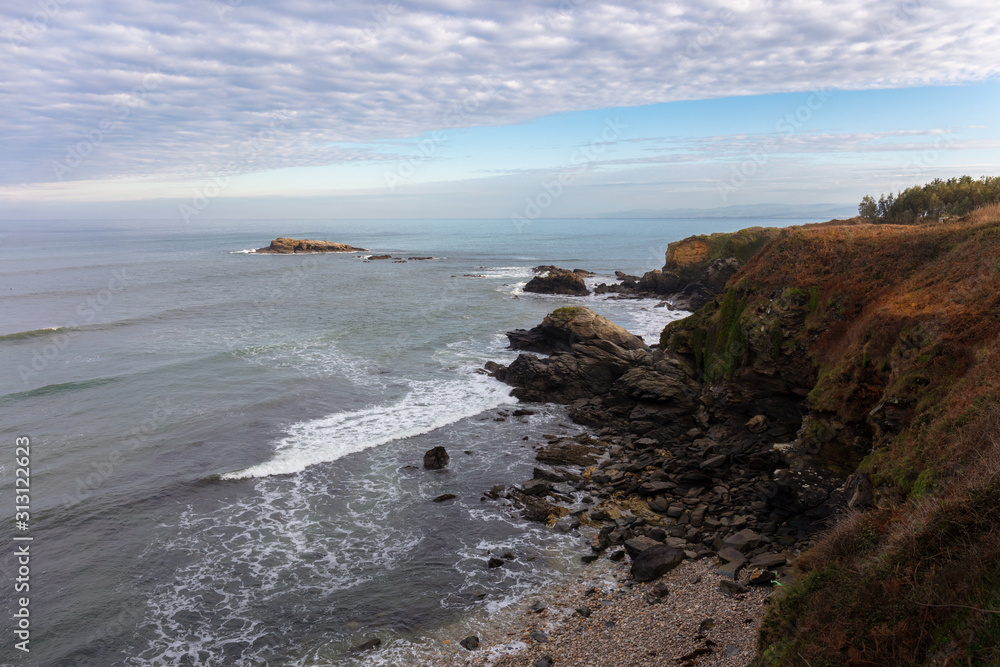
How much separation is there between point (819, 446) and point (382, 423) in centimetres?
1806

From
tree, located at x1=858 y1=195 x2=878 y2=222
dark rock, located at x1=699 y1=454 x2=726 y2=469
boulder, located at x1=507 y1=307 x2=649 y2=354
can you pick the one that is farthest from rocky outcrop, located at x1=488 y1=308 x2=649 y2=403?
tree, located at x1=858 y1=195 x2=878 y2=222

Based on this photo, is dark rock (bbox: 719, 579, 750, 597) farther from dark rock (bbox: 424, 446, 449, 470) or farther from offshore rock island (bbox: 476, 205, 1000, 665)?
dark rock (bbox: 424, 446, 449, 470)

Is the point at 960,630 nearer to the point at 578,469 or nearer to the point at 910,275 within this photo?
the point at 578,469

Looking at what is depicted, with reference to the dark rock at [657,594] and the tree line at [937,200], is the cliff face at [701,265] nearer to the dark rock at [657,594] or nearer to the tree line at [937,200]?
the tree line at [937,200]

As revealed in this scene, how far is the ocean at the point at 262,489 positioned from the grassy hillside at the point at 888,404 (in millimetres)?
7702

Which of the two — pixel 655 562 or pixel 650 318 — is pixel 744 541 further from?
pixel 650 318

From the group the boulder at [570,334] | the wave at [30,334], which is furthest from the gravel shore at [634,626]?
the wave at [30,334]

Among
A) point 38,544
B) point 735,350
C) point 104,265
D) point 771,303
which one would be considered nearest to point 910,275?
point 771,303

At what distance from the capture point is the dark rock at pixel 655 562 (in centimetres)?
1399

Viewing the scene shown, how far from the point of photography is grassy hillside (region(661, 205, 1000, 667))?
284 inches

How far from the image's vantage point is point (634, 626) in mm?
12195

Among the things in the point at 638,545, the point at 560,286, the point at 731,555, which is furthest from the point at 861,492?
the point at 560,286

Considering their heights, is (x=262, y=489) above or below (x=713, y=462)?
below

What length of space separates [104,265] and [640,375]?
329 feet
